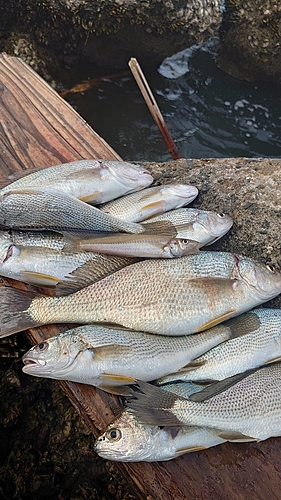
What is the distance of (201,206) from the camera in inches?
96.7

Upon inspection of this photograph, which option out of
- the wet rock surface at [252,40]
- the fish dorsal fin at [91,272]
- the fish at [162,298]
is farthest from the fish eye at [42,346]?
the wet rock surface at [252,40]

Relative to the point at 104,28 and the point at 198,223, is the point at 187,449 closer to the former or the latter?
the point at 198,223

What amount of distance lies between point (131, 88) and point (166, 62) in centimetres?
61

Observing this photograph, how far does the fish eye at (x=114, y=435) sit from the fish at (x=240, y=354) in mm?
285

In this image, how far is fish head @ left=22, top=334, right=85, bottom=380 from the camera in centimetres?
177

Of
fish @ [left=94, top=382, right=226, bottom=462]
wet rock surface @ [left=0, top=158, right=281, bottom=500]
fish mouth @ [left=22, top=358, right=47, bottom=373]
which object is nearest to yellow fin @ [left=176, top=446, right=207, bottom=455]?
fish @ [left=94, top=382, right=226, bottom=462]

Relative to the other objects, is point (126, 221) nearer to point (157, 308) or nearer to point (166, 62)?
point (157, 308)

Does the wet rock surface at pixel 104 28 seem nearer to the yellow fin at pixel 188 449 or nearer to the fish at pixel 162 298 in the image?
the fish at pixel 162 298

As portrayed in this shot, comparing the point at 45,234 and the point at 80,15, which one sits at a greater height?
the point at 80,15

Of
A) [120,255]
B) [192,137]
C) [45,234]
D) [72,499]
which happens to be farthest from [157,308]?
[192,137]

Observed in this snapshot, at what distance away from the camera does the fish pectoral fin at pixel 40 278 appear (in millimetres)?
2045

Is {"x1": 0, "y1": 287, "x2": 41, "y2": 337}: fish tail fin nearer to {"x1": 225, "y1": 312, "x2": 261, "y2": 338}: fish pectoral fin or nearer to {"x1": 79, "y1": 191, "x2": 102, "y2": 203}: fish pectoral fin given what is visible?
{"x1": 79, "y1": 191, "x2": 102, "y2": 203}: fish pectoral fin

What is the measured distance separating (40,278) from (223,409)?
1.03 metres

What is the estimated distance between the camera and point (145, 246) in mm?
2008
